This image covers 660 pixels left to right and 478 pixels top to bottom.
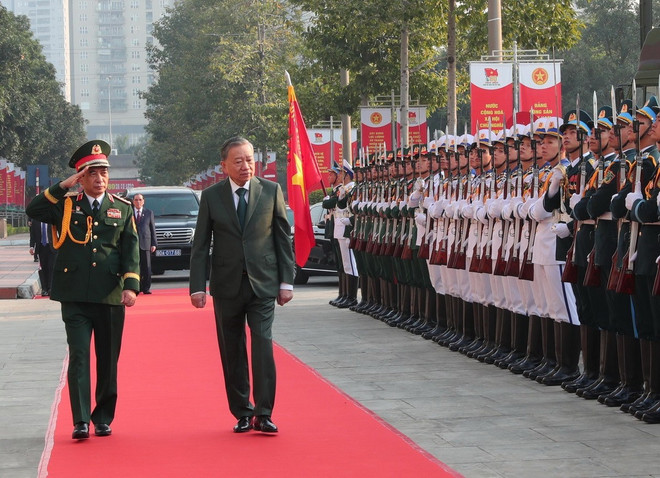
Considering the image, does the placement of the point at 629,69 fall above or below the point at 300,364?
above

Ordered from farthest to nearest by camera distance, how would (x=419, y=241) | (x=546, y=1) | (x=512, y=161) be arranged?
(x=546, y=1), (x=419, y=241), (x=512, y=161)

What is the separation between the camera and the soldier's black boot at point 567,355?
35.5ft

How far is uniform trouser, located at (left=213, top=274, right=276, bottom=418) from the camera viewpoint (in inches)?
344

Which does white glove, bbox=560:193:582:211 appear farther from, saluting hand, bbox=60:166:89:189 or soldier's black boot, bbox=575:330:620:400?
saluting hand, bbox=60:166:89:189

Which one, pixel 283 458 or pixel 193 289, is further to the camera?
pixel 193 289

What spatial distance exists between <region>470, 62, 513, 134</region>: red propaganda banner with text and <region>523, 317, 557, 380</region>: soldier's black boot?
7.58 m

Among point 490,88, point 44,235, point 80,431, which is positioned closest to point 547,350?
point 80,431

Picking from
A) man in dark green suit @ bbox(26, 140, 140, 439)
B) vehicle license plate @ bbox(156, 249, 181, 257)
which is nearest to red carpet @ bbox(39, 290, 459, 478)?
man in dark green suit @ bbox(26, 140, 140, 439)

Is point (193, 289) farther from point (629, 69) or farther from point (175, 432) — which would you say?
point (629, 69)

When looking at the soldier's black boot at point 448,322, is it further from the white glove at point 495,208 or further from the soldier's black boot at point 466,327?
the white glove at point 495,208

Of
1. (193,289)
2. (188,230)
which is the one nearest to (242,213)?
(193,289)

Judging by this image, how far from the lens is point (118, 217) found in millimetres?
9078

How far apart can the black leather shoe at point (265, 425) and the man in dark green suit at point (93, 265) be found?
0.93 metres

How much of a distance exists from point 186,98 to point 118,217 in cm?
6497
